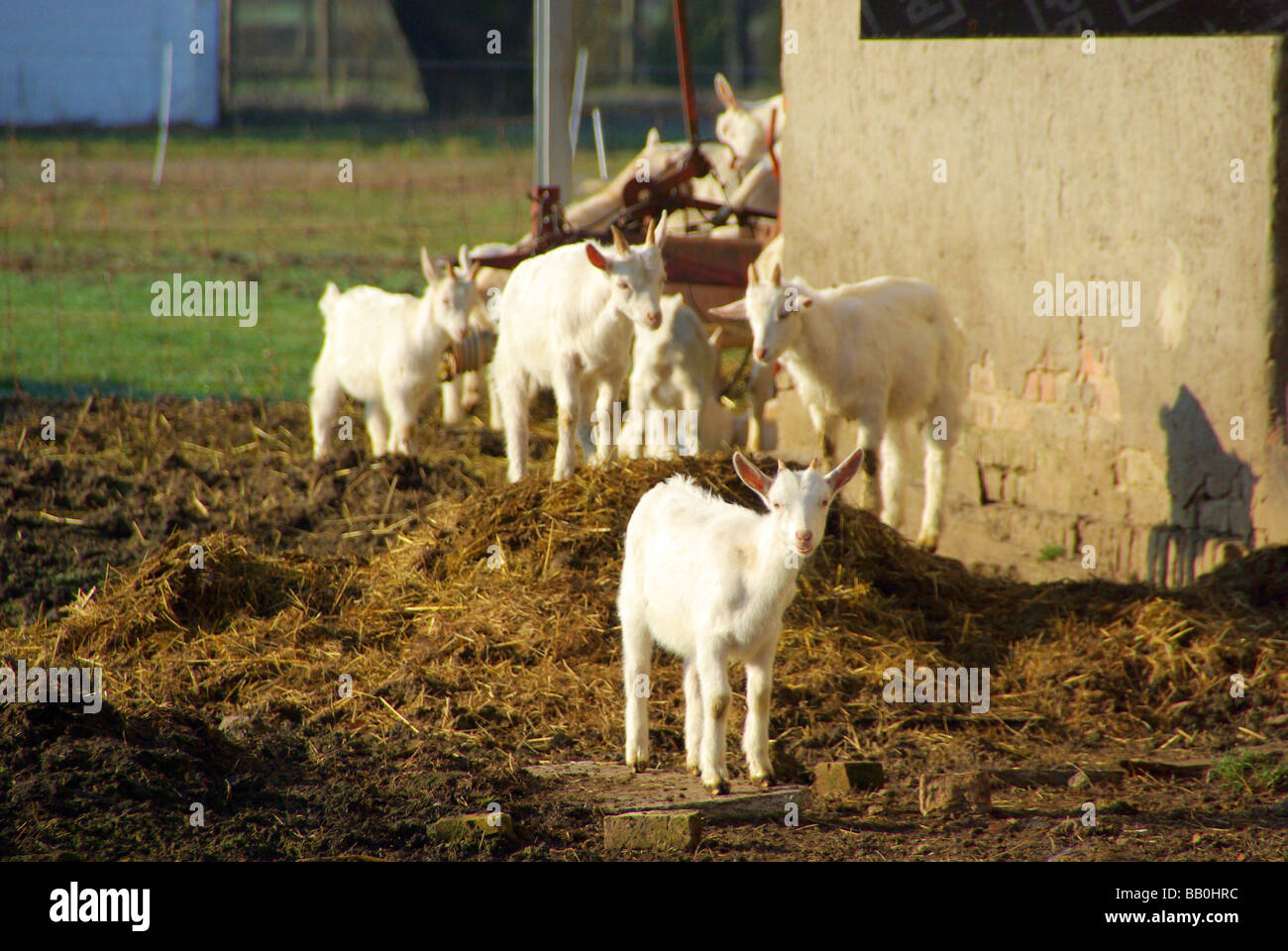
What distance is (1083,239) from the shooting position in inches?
315

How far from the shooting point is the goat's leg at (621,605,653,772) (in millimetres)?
5750

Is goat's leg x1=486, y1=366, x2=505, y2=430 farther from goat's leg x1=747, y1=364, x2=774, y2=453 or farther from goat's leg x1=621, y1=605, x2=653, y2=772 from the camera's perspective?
goat's leg x1=621, y1=605, x2=653, y2=772

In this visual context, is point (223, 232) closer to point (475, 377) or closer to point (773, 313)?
point (475, 377)

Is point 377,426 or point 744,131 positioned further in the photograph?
point 744,131

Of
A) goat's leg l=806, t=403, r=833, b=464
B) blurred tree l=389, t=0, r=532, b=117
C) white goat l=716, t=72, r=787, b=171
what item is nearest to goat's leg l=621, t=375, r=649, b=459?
goat's leg l=806, t=403, r=833, b=464

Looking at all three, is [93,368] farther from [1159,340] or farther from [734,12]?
[734,12]

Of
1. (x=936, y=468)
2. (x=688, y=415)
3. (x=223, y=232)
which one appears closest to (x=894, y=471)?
(x=936, y=468)

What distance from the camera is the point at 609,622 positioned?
23.1ft

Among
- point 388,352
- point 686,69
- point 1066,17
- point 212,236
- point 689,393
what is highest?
point 686,69

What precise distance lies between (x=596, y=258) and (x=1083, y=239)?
2.40 m

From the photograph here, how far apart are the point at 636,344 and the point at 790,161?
1752 millimetres

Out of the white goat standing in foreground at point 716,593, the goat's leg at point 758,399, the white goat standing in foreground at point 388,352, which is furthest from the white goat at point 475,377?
the white goat standing in foreground at point 716,593
